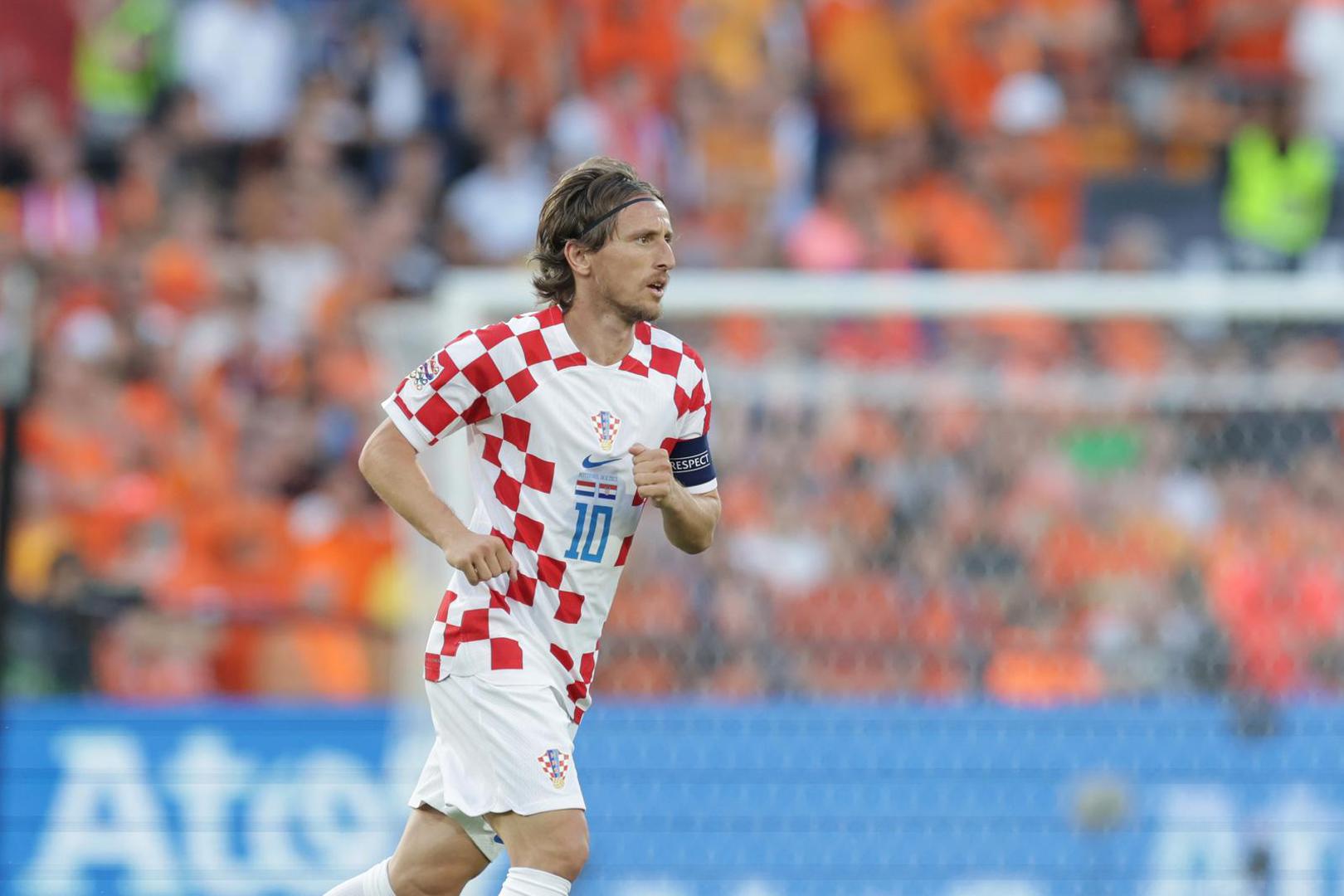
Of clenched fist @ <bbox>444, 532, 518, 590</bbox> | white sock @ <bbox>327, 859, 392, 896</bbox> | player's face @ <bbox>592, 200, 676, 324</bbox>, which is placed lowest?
white sock @ <bbox>327, 859, 392, 896</bbox>

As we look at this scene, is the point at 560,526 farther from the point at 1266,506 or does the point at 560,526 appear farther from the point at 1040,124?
the point at 1040,124

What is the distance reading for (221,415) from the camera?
33.2ft

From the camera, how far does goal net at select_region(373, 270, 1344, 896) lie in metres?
8.56

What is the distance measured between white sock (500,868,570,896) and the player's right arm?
66 centimetres

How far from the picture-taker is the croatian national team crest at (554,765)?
15.3 feet

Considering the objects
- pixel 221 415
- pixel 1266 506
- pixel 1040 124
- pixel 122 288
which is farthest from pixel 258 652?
pixel 1040 124

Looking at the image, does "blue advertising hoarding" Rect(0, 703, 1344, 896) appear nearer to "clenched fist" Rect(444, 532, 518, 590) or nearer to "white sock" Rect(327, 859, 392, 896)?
"white sock" Rect(327, 859, 392, 896)

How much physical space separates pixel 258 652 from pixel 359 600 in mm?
630

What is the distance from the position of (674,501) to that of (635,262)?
1.84 ft

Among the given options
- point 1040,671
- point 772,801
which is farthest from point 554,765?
point 1040,671

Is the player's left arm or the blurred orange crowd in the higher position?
the blurred orange crowd

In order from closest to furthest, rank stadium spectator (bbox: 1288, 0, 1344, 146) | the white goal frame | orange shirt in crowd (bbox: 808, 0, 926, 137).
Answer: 1. the white goal frame
2. stadium spectator (bbox: 1288, 0, 1344, 146)
3. orange shirt in crowd (bbox: 808, 0, 926, 137)

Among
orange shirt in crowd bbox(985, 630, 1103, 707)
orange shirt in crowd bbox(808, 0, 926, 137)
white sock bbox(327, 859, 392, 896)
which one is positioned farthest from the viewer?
orange shirt in crowd bbox(808, 0, 926, 137)

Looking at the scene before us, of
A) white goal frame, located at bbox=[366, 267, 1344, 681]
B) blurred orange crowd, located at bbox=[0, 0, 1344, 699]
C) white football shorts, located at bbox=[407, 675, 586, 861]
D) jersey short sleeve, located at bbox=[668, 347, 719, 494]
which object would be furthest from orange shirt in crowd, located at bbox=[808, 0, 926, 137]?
white football shorts, located at bbox=[407, 675, 586, 861]
